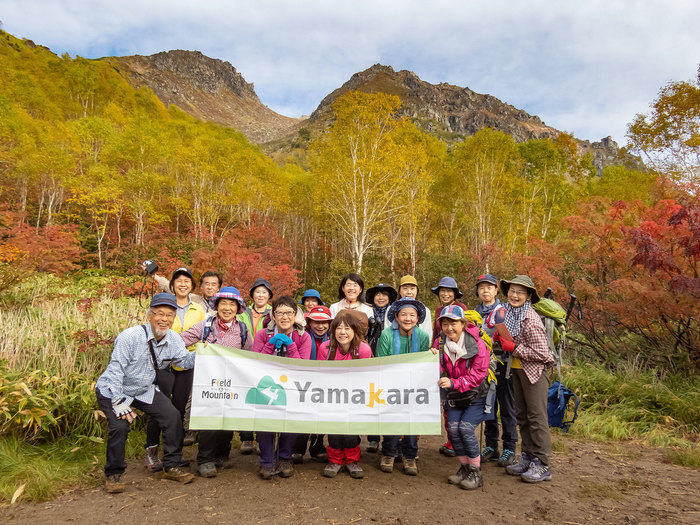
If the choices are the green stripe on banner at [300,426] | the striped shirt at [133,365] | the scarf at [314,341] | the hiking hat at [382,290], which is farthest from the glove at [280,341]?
the hiking hat at [382,290]

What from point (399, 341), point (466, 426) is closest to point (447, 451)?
point (466, 426)

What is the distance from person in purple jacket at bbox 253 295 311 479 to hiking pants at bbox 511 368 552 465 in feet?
7.25

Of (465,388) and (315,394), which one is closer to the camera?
(465,388)

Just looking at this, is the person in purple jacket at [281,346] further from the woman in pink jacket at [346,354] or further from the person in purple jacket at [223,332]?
the woman in pink jacket at [346,354]

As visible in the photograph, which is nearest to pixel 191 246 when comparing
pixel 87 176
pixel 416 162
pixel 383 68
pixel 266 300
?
pixel 87 176

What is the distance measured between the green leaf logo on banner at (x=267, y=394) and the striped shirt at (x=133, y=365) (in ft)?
2.71

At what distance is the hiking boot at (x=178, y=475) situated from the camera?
3.54 m

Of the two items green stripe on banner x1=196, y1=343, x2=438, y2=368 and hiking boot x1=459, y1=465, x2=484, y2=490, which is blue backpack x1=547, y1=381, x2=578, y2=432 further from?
green stripe on banner x1=196, y1=343, x2=438, y2=368

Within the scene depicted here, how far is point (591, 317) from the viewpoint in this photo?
800 centimetres

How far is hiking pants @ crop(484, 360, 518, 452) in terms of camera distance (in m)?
4.23

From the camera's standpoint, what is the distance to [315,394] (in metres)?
3.76

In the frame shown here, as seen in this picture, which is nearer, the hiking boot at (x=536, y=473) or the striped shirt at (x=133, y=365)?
the striped shirt at (x=133, y=365)

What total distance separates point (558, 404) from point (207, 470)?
4250 millimetres

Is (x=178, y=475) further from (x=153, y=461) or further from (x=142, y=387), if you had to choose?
(x=142, y=387)
